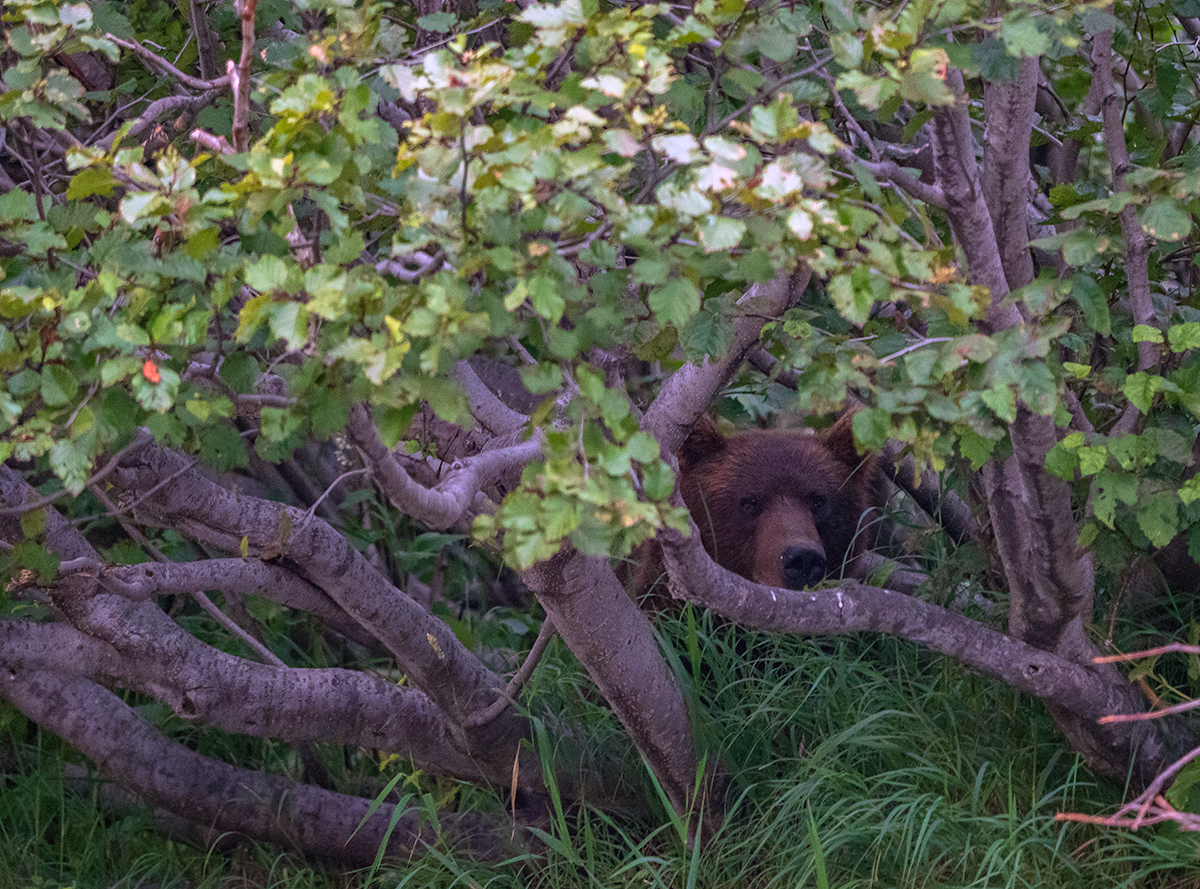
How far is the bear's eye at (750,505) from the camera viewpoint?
16.2 feet

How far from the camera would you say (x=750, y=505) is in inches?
195

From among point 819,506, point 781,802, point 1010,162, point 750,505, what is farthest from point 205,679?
point 819,506

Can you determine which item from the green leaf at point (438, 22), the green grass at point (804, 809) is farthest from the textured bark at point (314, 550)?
the green leaf at point (438, 22)

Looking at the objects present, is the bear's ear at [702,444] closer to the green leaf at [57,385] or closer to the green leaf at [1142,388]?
the green leaf at [1142,388]

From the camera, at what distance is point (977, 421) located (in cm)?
223

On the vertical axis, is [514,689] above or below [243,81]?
below

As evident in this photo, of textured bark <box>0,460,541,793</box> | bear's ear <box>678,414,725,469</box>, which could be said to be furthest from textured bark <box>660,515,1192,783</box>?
bear's ear <box>678,414,725,469</box>

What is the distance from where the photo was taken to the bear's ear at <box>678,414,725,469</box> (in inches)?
195

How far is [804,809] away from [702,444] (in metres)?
1.90

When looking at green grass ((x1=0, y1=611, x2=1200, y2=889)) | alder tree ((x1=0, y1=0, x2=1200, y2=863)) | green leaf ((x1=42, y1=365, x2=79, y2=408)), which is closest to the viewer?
alder tree ((x1=0, y1=0, x2=1200, y2=863))

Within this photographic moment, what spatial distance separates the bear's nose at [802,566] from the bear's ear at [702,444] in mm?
683

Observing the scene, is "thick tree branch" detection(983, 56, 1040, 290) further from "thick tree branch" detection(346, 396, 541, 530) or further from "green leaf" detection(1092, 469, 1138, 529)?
"thick tree branch" detection(346, 396, 541, 530)

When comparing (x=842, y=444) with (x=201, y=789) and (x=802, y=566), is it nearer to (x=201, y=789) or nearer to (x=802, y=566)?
(x=802, y=566)

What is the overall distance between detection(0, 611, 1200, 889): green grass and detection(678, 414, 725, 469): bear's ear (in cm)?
97
